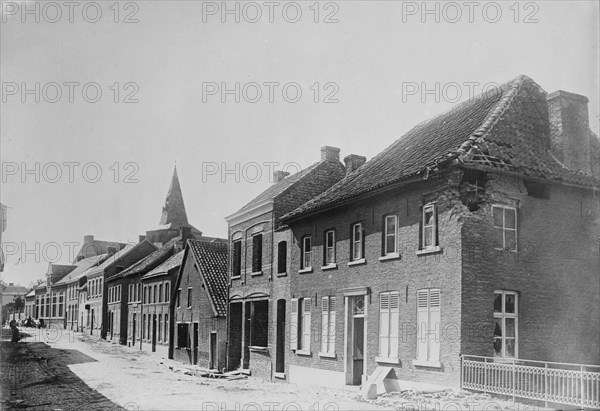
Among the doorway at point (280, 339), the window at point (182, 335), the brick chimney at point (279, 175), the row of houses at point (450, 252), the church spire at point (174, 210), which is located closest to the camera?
the row of houses at point (450, 252)

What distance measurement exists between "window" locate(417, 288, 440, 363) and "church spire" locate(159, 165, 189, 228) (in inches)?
2878

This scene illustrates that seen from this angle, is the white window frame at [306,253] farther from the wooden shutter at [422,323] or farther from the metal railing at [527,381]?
the metal railing at [527,381]

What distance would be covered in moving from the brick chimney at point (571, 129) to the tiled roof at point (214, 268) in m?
20.8

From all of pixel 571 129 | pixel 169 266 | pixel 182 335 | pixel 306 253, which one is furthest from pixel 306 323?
pixel 169 266

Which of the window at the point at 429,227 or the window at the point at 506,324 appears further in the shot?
the window at the point at 429,227

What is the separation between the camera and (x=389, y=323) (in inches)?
787

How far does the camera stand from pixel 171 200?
9119cm

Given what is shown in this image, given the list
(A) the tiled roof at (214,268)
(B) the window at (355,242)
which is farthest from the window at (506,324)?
(A) the tiled roof at (214,268)

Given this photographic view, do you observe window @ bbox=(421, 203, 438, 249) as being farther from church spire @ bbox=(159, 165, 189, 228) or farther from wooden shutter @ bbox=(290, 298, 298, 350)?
church spire @ bbox=(159, 165, 189, 228)

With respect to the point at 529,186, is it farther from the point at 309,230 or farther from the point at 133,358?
the point at 133,358

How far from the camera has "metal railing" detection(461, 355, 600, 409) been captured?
541 inches

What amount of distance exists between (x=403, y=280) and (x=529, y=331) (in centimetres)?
389

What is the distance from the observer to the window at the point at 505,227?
1759 cm

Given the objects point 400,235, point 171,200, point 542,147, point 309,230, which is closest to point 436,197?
point 400,235
